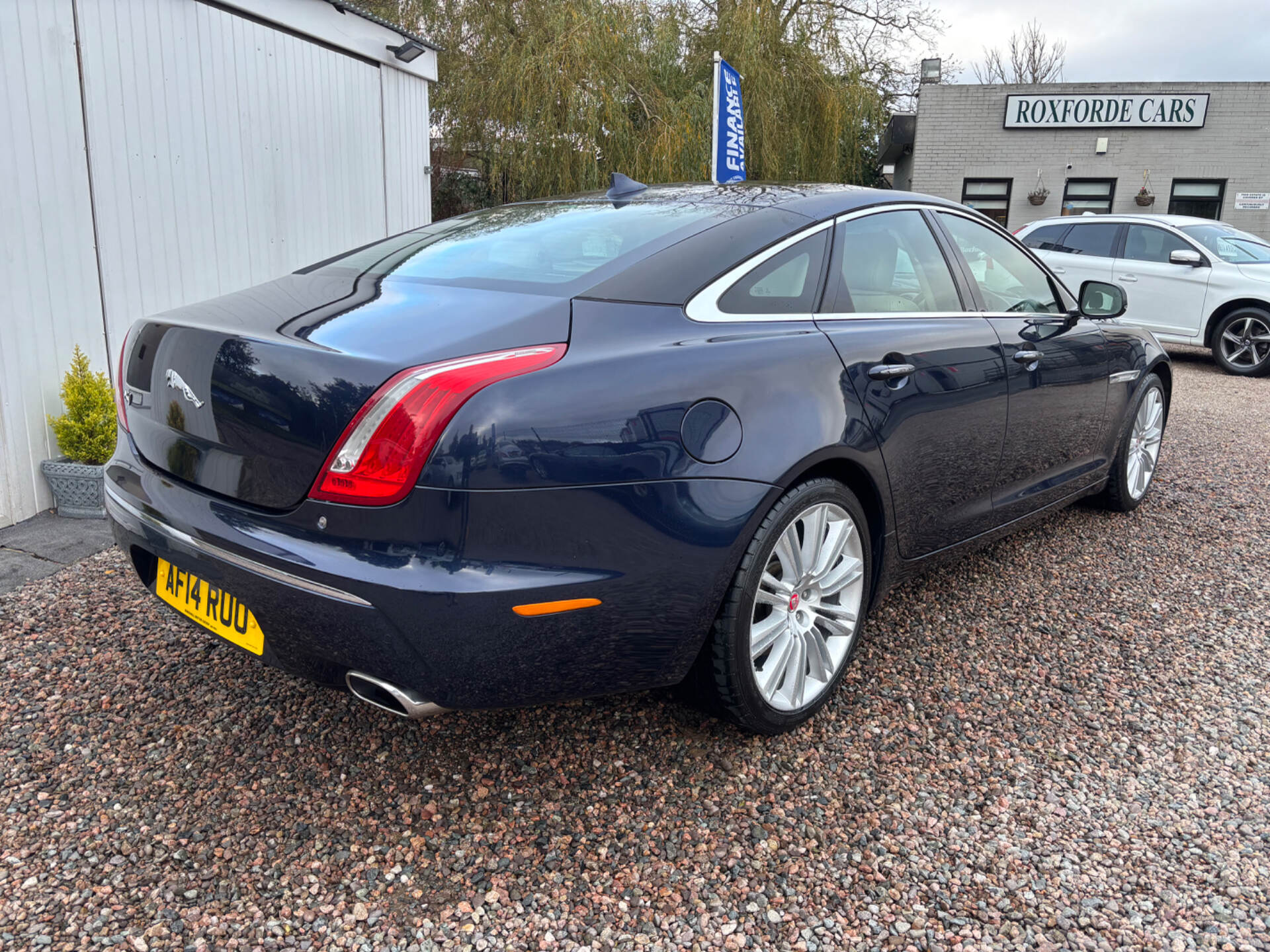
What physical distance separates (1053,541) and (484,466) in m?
3.28

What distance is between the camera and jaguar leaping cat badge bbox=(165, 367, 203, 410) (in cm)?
219

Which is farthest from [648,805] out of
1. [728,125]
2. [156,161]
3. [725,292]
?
[728,125]

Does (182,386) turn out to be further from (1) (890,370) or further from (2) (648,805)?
(1) (890,370)

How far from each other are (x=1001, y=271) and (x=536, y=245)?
189cm

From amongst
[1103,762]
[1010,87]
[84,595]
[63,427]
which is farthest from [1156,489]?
[1010,87]

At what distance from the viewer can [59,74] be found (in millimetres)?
4383

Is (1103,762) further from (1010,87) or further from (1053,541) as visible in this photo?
(1010,87)

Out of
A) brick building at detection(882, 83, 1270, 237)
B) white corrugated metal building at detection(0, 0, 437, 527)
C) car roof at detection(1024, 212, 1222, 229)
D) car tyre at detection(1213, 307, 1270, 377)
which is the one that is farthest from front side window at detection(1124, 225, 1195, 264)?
brick building at detection(882, 83, 1270, 237)

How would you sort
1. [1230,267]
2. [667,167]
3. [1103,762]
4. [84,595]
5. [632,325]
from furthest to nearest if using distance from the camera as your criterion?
[667,167] < [1230,267] < [84,595] < [1103,762] < [632,325]

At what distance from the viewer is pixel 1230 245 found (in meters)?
10.3

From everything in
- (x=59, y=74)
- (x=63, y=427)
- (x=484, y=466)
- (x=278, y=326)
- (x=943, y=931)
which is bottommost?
(x=943, y=931)

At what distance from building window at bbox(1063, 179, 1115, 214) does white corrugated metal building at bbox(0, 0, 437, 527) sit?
15172 mm

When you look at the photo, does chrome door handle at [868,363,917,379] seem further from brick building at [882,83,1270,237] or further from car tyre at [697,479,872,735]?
brick building at [882,83,1270,237]

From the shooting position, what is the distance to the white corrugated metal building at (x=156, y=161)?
167 inches
